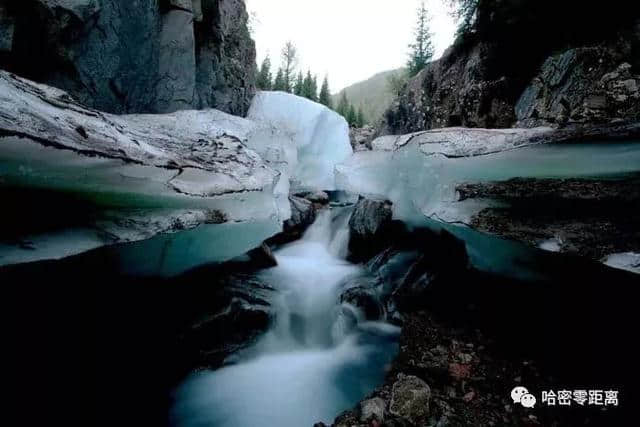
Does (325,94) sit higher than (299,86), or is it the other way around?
(299,86)

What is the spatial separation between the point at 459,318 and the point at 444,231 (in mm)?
1637

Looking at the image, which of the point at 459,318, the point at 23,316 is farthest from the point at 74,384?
the point at 459,318

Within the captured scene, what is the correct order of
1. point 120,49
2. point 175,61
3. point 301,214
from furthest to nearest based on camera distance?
point 301,214, point 175,61, point 120,49

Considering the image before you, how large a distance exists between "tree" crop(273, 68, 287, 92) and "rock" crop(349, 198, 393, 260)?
26577 mm

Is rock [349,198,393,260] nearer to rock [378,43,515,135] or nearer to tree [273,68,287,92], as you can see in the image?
rock [378,43,515,135]

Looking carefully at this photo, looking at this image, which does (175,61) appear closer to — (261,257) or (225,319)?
(261,257)

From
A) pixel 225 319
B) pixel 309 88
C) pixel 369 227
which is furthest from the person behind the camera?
pixel 309 88

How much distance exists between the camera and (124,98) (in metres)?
4.64

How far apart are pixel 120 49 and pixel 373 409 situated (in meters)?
5.55

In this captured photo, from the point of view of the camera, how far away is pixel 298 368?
13.4 feet

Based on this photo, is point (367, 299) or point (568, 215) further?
point (367, 299)

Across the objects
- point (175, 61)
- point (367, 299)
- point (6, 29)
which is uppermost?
point (175, 61)

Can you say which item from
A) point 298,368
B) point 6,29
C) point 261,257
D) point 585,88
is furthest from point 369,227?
point 6,29

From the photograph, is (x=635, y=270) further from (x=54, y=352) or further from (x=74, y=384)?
(x=54, y=352)
